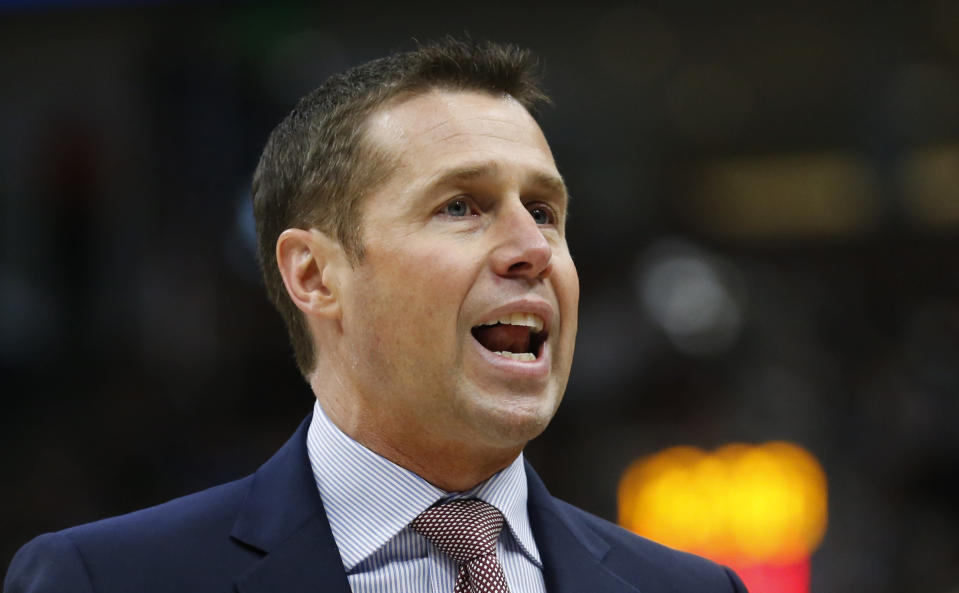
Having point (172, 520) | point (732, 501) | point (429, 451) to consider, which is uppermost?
point (429, 451)

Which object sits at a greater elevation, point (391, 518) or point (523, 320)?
point (523, 320)

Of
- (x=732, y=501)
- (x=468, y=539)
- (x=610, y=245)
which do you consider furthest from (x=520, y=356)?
(x=610, y=245)

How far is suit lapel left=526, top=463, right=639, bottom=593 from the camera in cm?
228

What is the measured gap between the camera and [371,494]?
7.25 feet

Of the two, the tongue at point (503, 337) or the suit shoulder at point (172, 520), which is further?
the tongue at point (503, 337)

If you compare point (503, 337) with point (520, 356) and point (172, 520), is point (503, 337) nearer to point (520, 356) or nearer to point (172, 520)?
point (520, 356)

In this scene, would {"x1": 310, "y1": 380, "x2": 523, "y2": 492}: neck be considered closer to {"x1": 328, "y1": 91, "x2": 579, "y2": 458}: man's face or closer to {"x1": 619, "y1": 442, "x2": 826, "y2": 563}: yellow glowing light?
{"x1": 328, "y1": 91, "x2": 579, "y2": 458}: man's face

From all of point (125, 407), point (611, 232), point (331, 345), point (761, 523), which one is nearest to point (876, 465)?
point (761, 523)

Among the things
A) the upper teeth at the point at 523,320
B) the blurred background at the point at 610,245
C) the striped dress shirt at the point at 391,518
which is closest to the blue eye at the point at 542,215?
the upper teeth at the point at 523,320

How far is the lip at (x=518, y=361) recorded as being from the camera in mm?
2160

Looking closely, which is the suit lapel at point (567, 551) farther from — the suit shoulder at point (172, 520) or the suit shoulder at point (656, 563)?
the suit shoulder at point (172, 520)

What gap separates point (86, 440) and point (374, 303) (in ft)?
18.8

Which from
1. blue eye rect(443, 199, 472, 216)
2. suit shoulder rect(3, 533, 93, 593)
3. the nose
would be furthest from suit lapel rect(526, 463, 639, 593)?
suit shoulder rect(3, 533, 93, 593)

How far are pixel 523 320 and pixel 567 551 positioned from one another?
485 millimetres
